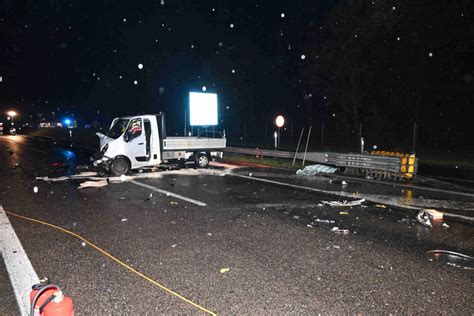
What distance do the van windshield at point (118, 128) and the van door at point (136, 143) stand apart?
0.89 ft

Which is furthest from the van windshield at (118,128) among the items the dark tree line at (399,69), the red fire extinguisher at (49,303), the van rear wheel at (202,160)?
the dark tree line at (399,69)

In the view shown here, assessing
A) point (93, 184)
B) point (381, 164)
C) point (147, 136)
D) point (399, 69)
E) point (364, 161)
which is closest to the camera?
point (93, 184)

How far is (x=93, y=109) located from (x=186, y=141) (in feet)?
161

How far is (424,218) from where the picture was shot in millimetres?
7086

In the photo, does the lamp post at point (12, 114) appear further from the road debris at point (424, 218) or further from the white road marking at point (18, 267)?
the road debris at point (424, 218)

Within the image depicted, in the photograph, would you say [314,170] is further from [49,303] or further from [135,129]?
[49,303]

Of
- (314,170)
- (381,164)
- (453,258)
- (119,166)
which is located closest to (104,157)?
(119,166)

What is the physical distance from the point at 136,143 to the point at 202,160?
10.2 feet

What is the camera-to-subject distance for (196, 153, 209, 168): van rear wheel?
15.5 meters

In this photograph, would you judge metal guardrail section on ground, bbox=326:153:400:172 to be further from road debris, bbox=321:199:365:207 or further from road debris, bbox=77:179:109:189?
road debris, bbox=77:179:109:189

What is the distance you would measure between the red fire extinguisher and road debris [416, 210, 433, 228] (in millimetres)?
6412

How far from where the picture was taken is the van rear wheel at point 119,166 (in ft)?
43.7

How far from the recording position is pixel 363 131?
95.5 feet

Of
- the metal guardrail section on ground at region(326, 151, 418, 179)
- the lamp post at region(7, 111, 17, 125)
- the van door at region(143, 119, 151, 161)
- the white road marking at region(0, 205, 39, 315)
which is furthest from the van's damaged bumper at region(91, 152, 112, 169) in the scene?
the lamp post at region(7, 111, 17, 125)
